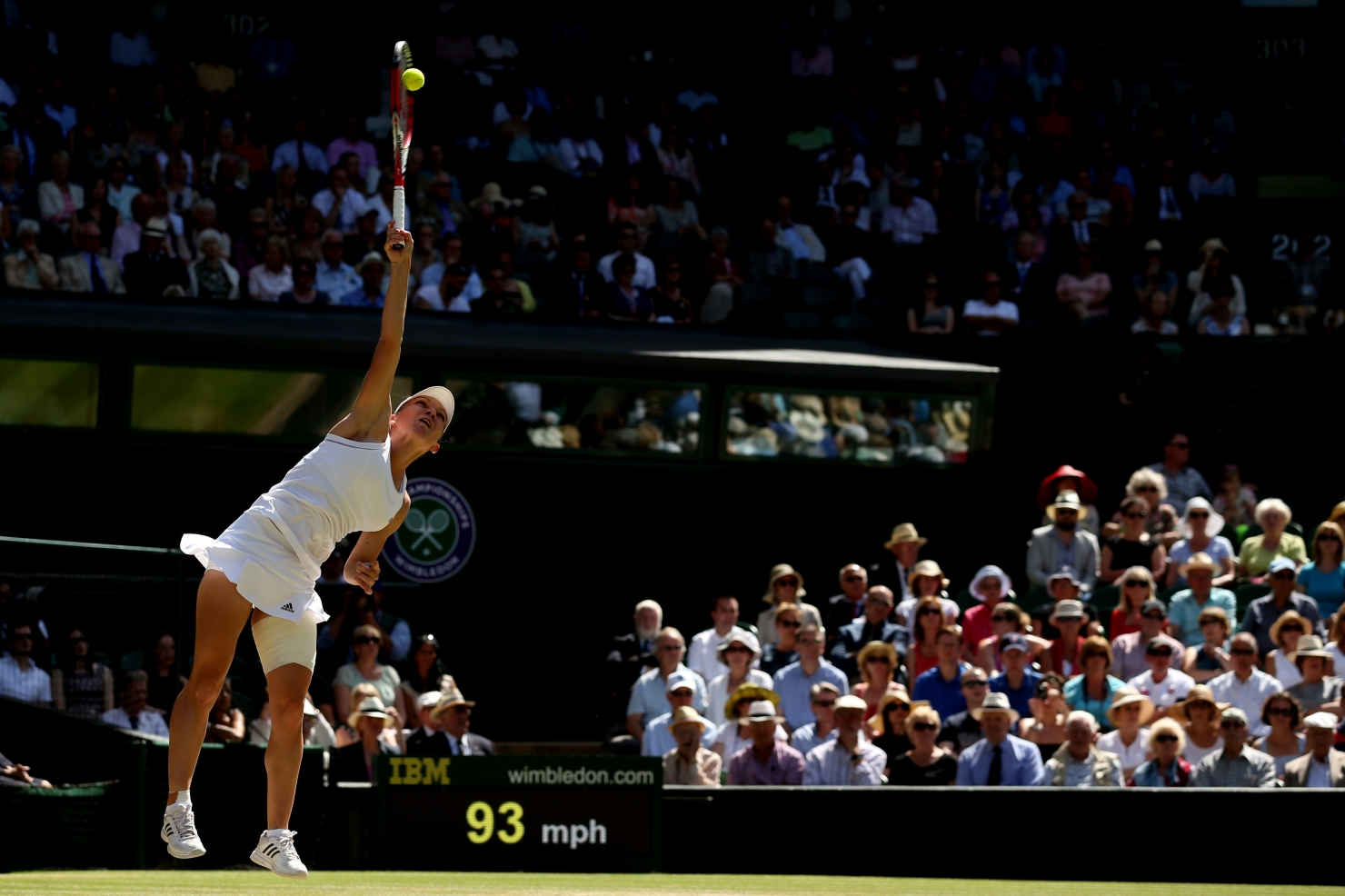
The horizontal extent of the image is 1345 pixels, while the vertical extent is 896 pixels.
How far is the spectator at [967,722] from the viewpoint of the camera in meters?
11.3

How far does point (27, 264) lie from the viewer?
48.0ft

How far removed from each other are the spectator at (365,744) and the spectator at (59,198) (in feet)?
19.1

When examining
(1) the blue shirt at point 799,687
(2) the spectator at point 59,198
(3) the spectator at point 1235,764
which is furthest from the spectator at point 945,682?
(2) the spectator at point 59,198

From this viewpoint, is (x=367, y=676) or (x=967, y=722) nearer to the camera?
(x=967, y=722)

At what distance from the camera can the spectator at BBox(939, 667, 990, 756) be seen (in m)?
11.3

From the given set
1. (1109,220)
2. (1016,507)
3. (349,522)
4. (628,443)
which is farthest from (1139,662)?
(349,522)

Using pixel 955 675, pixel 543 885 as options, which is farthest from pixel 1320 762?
pixel 543 885

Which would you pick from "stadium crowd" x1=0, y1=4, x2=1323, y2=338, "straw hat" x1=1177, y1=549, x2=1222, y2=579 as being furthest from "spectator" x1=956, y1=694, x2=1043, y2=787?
"stadium crowd" x1=0, y1=4, x2=1323, y2=338

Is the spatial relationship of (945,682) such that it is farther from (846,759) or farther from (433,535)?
(433,535)

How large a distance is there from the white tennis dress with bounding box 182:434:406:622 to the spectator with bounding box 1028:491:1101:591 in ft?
27.3

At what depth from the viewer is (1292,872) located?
10.3m

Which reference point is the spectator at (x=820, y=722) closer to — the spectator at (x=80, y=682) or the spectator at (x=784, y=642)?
the spectator at (x=784, y=642)

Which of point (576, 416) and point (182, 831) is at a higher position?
point (576, 416)

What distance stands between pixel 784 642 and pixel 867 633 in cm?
68
